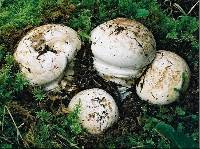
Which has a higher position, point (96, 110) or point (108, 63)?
point (108, 63)

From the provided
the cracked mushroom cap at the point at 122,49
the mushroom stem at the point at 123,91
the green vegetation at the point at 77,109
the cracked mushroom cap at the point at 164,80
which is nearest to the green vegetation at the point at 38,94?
the green vegetation at the point at 77,109

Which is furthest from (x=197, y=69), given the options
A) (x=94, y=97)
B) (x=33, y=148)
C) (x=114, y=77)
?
(x=33, y=148)

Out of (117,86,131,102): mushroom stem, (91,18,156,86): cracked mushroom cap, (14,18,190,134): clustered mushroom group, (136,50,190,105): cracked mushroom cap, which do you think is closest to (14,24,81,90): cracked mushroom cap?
(14,18,190,134): clustered mushroom group

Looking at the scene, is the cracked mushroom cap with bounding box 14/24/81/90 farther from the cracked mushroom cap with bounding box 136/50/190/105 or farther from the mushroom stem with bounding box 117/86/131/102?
the cracked mushroom cap with bounding box 136/50/190/105

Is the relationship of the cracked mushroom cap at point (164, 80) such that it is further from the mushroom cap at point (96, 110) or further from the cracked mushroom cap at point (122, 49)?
the mushroom cap at point (96, 110)

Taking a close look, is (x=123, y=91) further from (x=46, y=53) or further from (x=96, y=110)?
(x=46, y=53)

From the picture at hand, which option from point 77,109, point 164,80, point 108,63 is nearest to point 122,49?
point 108,63

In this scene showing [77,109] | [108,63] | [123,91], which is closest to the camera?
[77,109]
